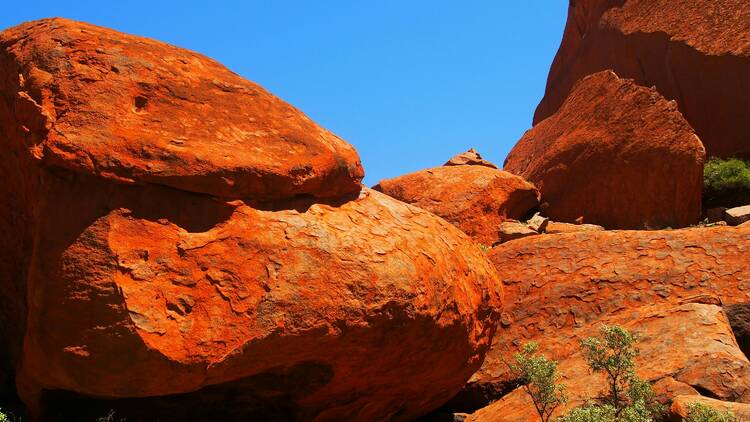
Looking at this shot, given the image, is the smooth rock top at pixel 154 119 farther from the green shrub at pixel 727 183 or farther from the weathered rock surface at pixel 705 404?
the green shrub at pixel 727 183

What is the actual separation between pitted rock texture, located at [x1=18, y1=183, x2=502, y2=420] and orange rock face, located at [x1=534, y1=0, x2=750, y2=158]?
30.4 ft

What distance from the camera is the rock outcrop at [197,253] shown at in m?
5.16

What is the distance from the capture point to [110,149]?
5281 millimetres

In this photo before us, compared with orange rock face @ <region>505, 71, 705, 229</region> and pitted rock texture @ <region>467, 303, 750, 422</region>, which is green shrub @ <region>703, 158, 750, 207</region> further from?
pitted rock texture @ <region>467, 303, 750, 422</region>

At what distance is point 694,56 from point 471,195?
510 centimetres

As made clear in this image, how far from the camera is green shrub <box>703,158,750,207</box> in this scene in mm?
12867

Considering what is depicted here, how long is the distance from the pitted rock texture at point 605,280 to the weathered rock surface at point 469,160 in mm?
6361

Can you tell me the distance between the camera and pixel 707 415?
486 cm

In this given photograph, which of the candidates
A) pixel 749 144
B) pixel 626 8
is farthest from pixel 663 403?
pixel 626 8

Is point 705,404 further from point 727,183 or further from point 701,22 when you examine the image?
point 701,22

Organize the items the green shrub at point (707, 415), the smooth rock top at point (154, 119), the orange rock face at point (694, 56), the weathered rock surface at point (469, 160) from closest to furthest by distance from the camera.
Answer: the green shrub at point (707, 415), the smooth rock top at point (154, 119), the orange rock face at point (694, 56), the weathered rock surface at point (469, 160)

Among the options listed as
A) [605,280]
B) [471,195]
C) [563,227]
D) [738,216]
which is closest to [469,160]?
[471,195]

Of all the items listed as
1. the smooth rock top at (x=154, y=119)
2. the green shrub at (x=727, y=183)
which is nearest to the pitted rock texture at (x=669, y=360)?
the smooth rock top at (x=154, y=119)

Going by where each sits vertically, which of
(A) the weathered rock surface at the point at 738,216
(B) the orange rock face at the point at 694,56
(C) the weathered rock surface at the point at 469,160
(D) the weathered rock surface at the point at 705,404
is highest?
(B) the orange rock face at the point at 694,56
